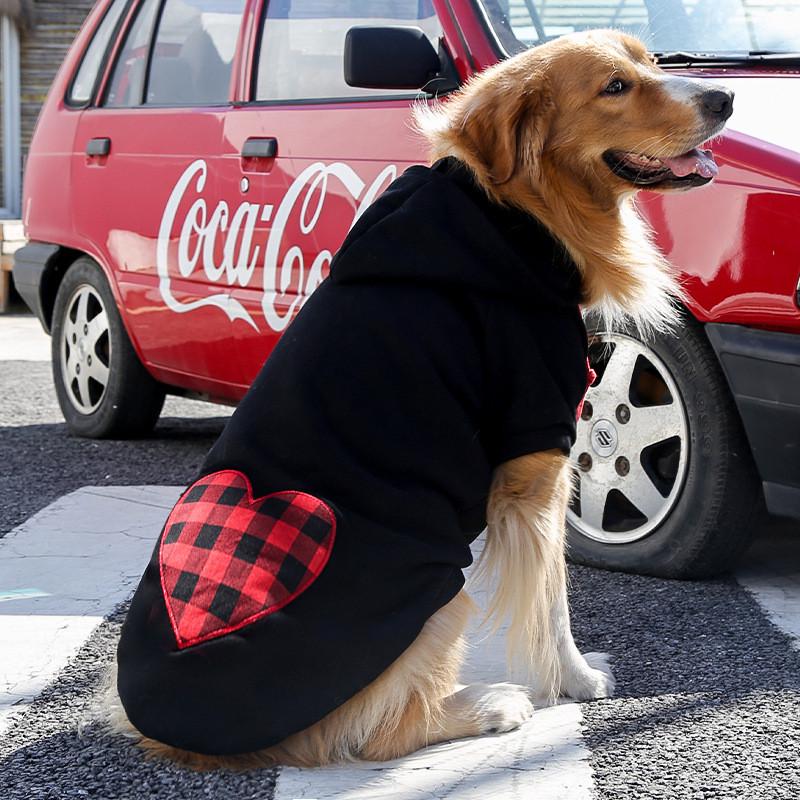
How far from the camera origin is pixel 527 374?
8.62 feet

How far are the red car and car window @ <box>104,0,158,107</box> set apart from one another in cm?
1

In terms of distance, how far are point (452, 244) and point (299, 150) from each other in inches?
78.4

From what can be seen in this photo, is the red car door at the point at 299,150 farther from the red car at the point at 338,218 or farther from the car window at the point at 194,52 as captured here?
the car window at the point at 194,52

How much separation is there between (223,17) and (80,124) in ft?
3.53

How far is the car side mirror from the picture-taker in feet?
12.4

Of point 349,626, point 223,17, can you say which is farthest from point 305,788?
point 223,17

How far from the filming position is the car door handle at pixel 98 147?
555 cm

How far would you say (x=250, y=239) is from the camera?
186 inches

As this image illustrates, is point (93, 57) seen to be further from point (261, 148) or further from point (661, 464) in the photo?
point (661, 464)

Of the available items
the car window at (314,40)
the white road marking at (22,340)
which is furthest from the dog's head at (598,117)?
the white road marking at (22,340)

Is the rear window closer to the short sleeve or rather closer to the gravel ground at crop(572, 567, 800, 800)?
the gravel ground at crop(572, 567, 800, 800)

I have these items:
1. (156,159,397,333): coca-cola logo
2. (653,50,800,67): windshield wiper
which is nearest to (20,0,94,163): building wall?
(156,159,397,333): coca-cola logo

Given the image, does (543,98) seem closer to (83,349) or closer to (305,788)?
(305,788)

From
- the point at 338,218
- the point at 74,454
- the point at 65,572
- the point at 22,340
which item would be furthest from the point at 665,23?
the point at 22,340
